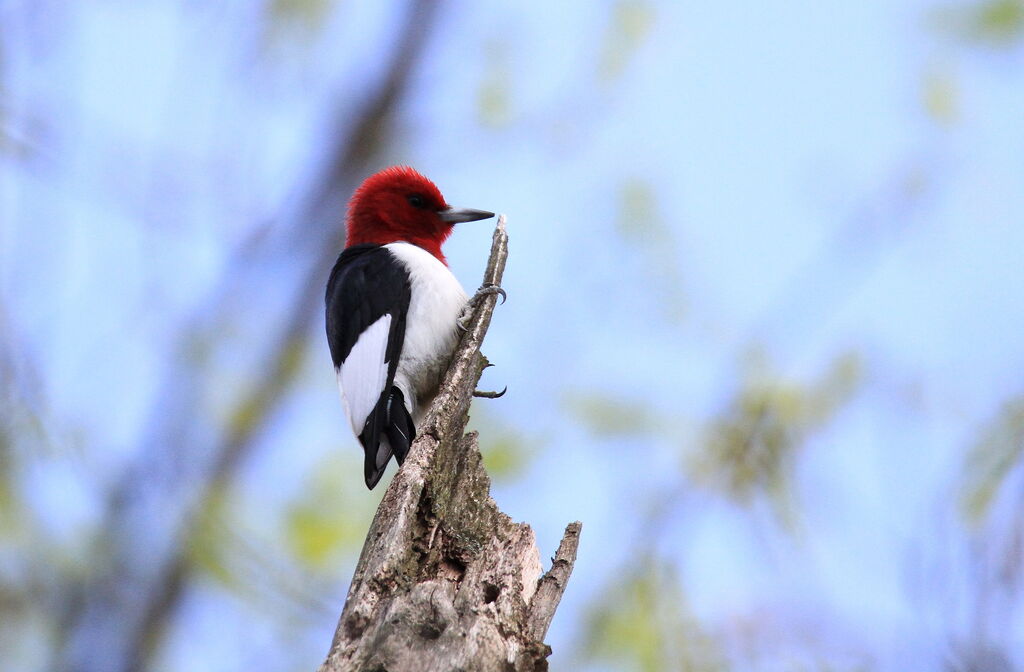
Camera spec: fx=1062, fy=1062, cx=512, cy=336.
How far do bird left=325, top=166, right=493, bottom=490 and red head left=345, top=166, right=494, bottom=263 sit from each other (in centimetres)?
4

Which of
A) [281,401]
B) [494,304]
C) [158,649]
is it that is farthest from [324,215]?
[158,649]

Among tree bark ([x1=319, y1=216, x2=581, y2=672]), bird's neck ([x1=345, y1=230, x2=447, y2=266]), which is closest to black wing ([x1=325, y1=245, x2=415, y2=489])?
bird's neck ([x1=345, y1=230, x2=447, y2=266])

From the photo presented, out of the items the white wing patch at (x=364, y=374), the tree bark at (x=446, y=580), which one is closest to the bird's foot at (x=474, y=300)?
the white wing patch at (x=364, y=374)

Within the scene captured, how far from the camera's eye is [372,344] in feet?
13.3

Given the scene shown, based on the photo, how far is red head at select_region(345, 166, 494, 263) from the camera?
4.78 meters

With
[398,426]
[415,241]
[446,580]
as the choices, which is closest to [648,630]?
[398,426]

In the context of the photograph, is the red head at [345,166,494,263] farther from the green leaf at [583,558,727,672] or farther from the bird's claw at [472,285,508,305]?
the green leaf at [583,558,727,672]

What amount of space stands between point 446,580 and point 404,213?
8.86 feet

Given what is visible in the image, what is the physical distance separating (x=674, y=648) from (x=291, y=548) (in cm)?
245

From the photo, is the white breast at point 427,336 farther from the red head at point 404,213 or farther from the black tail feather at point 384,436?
the red head at point 404,213

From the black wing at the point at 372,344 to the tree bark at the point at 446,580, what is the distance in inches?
34.6

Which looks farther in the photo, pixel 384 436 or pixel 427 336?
pixel 427 336

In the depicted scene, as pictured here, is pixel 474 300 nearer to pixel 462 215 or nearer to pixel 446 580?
pixel 462 215

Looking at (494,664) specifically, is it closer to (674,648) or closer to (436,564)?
(436,564)
